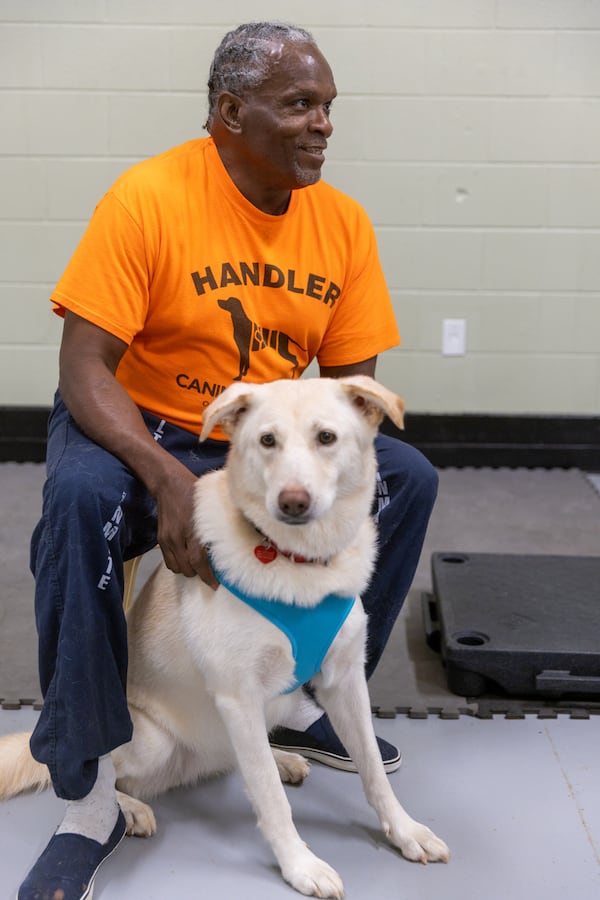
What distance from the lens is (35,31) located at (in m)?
3.48

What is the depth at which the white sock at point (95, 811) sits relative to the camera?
1.61 meters

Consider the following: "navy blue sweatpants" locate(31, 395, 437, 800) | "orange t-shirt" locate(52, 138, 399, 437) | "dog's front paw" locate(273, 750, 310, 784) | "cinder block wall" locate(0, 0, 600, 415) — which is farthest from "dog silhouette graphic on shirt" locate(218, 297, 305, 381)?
"cinder block wall" locate(0, 0, 600, 415)

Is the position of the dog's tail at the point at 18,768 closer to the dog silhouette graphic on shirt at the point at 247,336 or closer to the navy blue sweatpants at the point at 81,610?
the navy blue sweatpants at the point at 81,610

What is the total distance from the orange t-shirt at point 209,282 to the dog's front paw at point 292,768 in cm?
65

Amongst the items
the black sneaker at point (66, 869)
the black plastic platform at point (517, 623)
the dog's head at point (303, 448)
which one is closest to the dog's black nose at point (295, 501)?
the dog's head at point (303, 448)

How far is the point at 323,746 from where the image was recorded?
6.41 ft

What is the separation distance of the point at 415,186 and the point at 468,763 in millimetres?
2260

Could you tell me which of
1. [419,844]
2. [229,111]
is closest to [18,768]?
[419,844]

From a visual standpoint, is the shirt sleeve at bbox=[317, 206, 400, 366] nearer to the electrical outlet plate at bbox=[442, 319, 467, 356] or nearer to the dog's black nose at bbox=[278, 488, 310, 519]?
the dog's black nose at bbox=[278, 488, 310, 519]

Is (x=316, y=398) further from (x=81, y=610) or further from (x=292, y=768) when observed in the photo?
(x=292, y=768)

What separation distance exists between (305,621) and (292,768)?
455 mm

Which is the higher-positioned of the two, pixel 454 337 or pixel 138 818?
pixel 454 337

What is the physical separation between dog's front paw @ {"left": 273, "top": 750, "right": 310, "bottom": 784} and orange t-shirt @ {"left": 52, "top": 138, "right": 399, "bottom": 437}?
646 millimetres

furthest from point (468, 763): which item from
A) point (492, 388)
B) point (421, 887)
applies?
point (492, 388)
